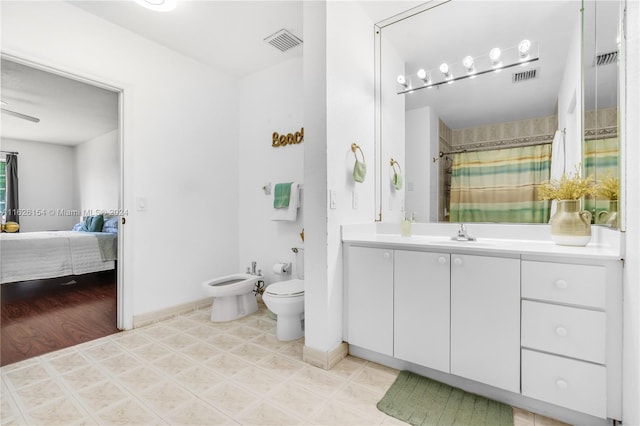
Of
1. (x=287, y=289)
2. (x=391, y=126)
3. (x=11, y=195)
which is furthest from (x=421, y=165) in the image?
(x=11, y=195)

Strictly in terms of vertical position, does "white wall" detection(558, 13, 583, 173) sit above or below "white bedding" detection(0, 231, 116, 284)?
above

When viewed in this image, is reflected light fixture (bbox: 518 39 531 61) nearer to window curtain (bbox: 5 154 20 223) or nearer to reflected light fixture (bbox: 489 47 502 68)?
reflected light fixture (bbox: 489 47 502 68)

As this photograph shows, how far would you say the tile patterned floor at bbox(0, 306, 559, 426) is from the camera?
1.38 meters

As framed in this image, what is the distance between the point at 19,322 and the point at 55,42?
238 cm

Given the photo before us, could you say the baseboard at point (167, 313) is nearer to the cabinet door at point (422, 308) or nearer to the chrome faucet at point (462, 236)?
the cabinet door at point (422, 308)

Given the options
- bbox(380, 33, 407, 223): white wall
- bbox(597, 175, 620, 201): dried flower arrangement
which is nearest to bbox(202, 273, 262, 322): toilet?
bbox(380, 33, 407, 223): white wall

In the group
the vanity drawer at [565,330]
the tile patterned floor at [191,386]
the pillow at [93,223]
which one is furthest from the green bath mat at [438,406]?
the pillow at [93,223]

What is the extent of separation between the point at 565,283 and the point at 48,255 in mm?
4732

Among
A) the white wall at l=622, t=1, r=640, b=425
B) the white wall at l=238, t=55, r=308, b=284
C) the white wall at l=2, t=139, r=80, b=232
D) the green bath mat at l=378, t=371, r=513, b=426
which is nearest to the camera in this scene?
the white wall at l=622, t=1, r=640, b=425

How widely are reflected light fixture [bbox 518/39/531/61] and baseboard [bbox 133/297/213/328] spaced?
336cm

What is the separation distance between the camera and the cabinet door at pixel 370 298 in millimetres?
1759

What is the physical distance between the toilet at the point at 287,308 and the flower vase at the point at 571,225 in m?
1.64

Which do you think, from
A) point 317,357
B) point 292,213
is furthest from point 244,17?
point 317,357

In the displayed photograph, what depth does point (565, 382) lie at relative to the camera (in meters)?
1.27
